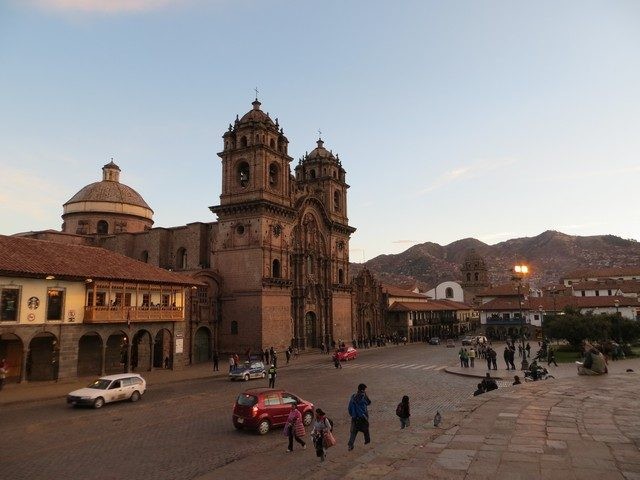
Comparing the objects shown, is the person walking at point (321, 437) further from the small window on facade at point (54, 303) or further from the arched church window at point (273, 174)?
the arched church window at point (273, 174)

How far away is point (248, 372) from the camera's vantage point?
101 ft

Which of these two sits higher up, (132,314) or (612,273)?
(612,273)

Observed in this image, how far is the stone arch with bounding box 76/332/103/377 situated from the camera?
106 feet

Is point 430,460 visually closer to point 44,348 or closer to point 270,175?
point 44,348

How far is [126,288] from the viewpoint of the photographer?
32.7 meters

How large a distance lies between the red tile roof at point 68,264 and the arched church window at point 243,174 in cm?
1556

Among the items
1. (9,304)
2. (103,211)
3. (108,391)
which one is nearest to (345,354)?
(108,391)

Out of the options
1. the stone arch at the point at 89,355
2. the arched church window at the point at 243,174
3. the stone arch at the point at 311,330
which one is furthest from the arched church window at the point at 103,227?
the stone arch at the point at 89,355

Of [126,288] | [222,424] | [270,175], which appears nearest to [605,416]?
[222,424]

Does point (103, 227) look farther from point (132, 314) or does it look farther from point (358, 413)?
point (358, 413)

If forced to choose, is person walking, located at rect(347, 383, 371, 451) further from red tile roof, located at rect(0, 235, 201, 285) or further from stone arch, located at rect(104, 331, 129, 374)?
stone arch, located at rect(104, 331, 129, 374)

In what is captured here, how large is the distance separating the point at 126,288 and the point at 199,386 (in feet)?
30.2

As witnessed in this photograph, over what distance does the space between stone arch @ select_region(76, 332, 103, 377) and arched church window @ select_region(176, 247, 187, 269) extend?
18.4 meters

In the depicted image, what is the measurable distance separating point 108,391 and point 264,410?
30.3 ft
